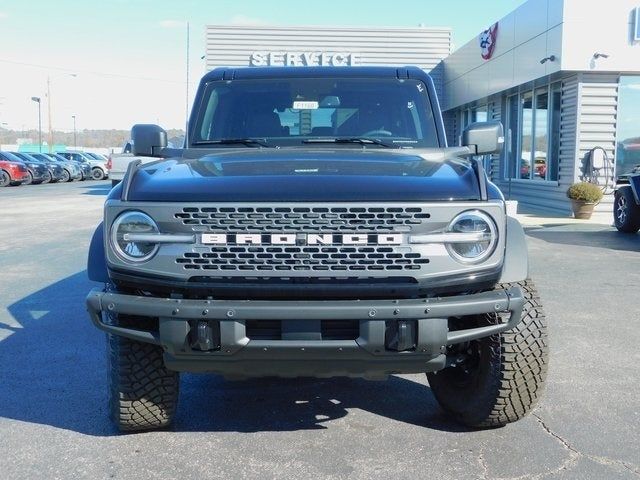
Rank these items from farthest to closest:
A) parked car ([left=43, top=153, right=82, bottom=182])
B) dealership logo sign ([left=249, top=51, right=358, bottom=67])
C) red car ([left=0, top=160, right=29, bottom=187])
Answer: parked car ([left=43, top=153, right=82, bottom=182]), red car ([left=0, top=160, right=29, bottom=187]), dealership logo sign ([left=249, top=51, right=358, bottom=67])

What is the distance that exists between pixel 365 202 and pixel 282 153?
1104mm

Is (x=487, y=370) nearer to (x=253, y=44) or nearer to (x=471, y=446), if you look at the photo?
(x=471, y=446)

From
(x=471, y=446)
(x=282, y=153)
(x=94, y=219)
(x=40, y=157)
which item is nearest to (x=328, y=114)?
(x=282, y=153)

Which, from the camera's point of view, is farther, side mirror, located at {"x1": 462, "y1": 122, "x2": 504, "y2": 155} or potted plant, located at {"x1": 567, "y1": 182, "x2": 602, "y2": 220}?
potted plant, located at {"x1": 567, "y1": 182, "x2": 602, "y2": 220}

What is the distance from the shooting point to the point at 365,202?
2934mm

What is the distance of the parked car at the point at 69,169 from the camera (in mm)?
35938

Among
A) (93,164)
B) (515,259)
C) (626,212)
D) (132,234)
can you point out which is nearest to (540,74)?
(626,212)

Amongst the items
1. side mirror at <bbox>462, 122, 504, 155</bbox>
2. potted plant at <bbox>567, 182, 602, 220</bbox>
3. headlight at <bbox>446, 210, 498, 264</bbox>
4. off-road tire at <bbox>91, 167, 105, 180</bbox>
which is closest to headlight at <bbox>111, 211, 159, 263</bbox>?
headlight at <bbox>446, 210, 498, 264</bbox>

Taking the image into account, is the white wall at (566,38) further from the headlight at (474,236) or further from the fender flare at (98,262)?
the fender flare at (98,262)

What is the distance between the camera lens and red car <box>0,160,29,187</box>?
30000mm

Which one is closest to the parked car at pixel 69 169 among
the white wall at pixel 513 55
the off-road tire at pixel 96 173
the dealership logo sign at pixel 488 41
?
the off-road tire at pixel 96 173

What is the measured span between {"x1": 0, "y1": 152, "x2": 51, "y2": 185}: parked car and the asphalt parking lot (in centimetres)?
2735

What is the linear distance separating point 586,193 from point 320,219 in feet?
40.3

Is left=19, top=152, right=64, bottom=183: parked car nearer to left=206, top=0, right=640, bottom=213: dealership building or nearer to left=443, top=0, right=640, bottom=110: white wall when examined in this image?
left=206, top=0, right=640, bottom=213: dealership building
